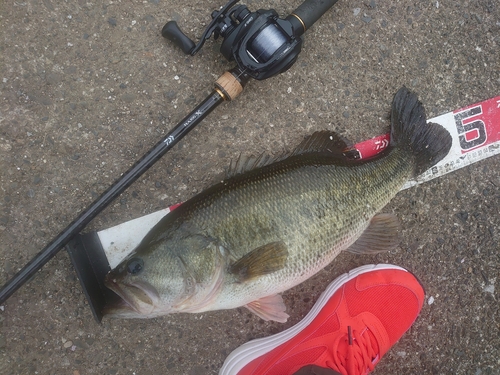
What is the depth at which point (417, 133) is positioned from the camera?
2.31 meters

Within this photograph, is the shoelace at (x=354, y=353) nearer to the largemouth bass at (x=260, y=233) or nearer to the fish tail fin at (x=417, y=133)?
the largemouth bass at (x=260, y=233)

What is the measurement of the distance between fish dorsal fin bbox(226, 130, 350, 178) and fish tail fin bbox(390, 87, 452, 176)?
340 mm

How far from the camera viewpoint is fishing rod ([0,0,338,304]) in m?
1.91

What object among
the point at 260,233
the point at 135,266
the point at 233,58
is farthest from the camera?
the point at 233,58

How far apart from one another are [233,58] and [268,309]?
1.34 m

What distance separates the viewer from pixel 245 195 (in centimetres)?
191

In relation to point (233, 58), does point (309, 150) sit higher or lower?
lower

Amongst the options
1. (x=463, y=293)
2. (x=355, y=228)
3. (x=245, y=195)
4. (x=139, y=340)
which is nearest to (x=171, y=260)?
(x=245, y=195)

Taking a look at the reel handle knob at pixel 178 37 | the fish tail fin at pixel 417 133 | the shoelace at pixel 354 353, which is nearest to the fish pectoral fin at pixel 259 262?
the shoelace at pixel 354 353

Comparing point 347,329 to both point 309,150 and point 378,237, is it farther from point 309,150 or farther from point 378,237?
point 309,150

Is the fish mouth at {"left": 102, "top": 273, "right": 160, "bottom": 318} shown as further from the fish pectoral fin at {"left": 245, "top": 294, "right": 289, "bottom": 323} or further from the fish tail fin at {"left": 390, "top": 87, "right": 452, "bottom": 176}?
the fish tail fin at {"left": 390, "top": 87, "right": 452, "bottom": 176}

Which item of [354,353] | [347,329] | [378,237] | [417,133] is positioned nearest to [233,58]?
[417,133]

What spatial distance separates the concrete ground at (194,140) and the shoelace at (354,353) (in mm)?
257

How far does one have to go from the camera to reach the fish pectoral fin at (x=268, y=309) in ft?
6.88
